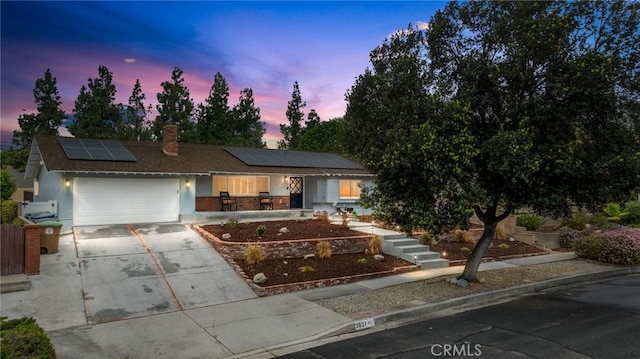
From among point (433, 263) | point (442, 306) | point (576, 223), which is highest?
point (576, 223)

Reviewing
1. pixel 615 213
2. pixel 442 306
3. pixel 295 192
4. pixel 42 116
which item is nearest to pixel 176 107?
pixel 42 116

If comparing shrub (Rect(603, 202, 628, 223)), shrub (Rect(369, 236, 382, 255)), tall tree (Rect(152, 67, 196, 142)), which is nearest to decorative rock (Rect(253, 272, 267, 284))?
shrub (Rect(369, 236, 382, 255))

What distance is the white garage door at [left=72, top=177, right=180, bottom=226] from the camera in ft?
54.2

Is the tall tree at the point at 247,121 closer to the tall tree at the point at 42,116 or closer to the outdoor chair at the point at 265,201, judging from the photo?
the tall tree at the point at 42,116

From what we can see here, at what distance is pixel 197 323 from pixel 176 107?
40701 millimetres

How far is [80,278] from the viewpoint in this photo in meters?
10.4

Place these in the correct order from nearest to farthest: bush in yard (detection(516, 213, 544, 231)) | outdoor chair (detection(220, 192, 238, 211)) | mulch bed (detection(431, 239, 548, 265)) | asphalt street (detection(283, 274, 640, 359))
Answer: asphalt street (detection(283, 274, 640, 359))
mulch bed (detection(431, 239, 548, 265))
bush in yard (detection(516, 213, 544, 231))
outdoor chair (detection(220, 192, 238, 211))

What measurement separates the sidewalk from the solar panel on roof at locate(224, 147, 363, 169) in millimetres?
13258

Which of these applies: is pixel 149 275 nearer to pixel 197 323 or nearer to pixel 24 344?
pixel 197 323

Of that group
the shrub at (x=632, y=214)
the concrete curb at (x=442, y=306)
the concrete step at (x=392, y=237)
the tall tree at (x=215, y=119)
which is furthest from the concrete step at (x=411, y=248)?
the tall tree at (x=215, y=119)

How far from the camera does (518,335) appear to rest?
736cm

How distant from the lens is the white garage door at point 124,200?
1653cm

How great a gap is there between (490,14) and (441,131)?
11.6 ft

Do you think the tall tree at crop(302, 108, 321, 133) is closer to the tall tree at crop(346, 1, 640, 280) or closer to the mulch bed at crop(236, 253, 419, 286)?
the mulch bed at crop(236, 253, 419, 286)
